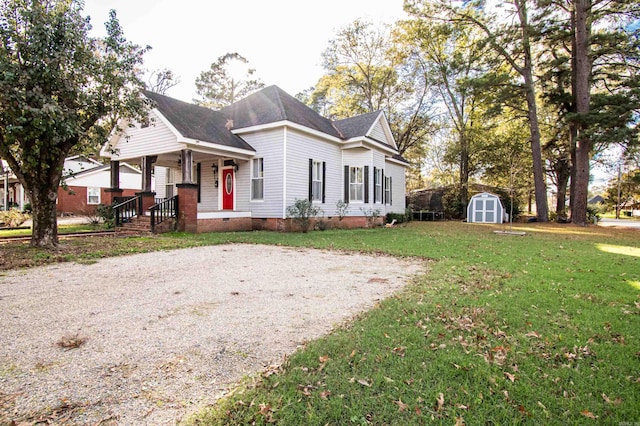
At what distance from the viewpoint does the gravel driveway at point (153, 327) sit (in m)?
2.20

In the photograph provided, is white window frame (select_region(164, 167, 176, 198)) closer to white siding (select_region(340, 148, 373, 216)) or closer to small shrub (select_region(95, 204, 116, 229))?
small shrub (select_region(95, 204, 116, 229))

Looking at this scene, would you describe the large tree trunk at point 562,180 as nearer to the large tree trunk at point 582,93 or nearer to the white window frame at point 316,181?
the large tree trunk at point 582,93

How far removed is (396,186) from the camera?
2220cm

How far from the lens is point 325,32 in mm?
26375

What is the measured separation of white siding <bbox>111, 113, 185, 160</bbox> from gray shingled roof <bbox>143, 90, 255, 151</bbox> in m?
0.49

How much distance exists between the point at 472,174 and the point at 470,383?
1113 inches

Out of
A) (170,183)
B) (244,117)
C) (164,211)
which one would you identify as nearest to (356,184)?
(244,117)

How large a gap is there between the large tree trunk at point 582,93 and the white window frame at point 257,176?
16.3 m

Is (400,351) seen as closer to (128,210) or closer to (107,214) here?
(128,210)

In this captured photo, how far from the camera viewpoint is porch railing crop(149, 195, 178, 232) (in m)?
11.9

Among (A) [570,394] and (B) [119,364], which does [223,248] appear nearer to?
(B) [119,364]

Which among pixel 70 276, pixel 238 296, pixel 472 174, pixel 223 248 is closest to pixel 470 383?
pixel 238 296

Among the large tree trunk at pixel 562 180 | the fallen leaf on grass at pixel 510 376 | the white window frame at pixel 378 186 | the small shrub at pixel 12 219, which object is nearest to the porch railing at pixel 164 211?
the small shrub at pixel 12 219

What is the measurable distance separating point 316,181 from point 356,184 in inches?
105
